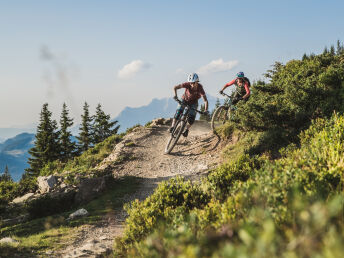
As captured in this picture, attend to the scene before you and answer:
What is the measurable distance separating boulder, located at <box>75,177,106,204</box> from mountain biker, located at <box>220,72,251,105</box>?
7.87 metres

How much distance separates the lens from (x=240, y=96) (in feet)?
44.9

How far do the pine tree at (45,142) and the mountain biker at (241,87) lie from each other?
124ft

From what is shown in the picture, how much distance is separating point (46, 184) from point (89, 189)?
2.68 metres

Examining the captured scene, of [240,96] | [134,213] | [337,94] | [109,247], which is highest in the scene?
[240,96]

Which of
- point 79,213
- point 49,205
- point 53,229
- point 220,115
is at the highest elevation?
point 220,115

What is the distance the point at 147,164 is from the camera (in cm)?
1409

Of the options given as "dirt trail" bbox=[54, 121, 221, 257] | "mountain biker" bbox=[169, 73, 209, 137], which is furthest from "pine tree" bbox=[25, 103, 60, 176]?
"mountain biker" bbox=[169, 73, 209, 137]

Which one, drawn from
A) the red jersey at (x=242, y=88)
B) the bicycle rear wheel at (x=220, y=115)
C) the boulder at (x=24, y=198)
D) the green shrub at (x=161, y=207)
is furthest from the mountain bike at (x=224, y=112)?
the boulder at (x=24, y=198)

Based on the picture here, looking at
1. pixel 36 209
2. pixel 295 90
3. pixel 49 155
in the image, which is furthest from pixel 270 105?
pixel 49 155

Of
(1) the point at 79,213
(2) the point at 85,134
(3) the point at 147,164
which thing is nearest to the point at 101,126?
(2) the point at 85,134

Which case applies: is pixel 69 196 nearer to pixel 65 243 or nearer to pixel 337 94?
pixel 65 243

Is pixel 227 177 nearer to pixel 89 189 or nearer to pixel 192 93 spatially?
pixel 192 93

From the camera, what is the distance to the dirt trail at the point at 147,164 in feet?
22.8

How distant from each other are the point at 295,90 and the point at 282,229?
27.5ft
